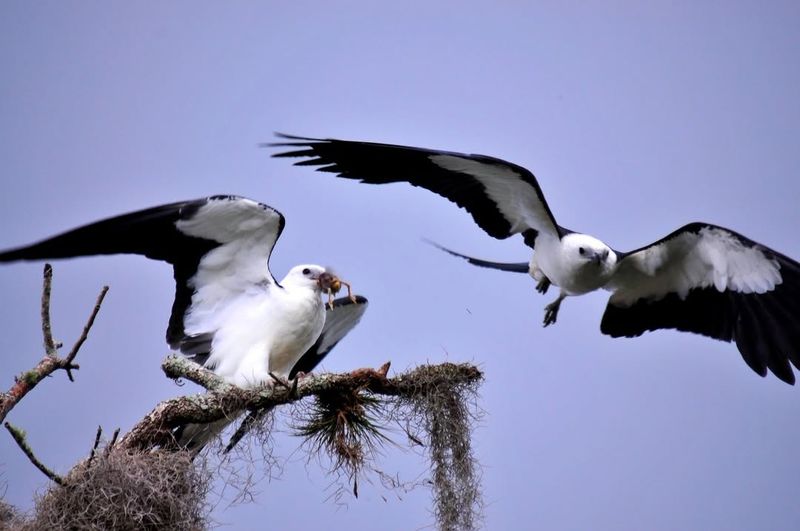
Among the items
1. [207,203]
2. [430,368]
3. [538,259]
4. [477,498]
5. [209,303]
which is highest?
[538,259]

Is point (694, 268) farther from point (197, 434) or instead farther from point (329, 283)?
point (197, 434)

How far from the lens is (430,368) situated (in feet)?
17.9

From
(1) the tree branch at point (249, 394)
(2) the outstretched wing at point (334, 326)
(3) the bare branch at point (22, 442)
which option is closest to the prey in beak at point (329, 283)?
(2) the outstretched wing at point (334, 326)

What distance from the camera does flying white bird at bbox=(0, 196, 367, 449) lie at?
5961 millimetres

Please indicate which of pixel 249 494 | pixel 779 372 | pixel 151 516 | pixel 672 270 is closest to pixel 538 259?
pixel 672 270

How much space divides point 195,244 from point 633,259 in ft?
10.6

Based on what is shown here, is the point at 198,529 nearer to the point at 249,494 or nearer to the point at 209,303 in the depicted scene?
the point at 249,494

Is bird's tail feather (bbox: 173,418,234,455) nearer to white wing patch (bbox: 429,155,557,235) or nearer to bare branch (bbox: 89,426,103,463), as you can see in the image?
bare branch (bbox: 89,426,103,463)

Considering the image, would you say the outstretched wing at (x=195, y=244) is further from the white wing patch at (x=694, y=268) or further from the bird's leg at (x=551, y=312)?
the white wing patch at (x=694, y=268)

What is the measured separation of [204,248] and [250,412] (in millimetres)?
1349

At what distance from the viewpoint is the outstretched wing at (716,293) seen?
6.65 meters

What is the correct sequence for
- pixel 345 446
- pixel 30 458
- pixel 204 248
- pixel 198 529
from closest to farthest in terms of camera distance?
1. pixel 30 458
2. pixel 198 529
3. pixel 345 446
4. pixel 204 248

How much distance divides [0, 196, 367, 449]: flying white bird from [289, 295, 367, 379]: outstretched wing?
0.65 meters

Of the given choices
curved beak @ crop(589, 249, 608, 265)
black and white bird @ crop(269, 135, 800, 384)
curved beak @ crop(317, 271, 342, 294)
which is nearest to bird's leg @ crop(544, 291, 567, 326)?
black and white bird @ crop(269, 135, 800, 384)
